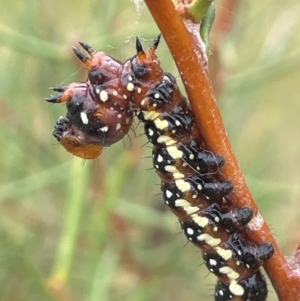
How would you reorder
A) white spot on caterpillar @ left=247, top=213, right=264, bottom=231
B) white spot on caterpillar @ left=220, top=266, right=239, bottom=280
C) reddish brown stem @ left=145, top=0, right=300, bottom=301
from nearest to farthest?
reddish brown stem @ left=145, top=0, right=300, bottom=301
white spot on caterpillar @ left=247, top=213, right=264, bottom=231
white spot on caterpillar @ left=220, top=266, right=239, bottom=280

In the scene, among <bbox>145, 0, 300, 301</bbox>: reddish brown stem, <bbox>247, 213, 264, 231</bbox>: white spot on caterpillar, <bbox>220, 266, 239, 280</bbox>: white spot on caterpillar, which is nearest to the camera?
<bbox>145, 0, 300, 301</bbox>: reddish brown stem

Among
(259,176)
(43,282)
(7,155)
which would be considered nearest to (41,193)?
(7,155)

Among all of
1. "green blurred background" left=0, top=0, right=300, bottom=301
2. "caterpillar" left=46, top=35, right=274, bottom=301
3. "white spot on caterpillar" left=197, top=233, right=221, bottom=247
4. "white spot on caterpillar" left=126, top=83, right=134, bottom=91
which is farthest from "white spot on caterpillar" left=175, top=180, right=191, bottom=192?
"green blurred background" left=0, top=0, right=300, bottom=301

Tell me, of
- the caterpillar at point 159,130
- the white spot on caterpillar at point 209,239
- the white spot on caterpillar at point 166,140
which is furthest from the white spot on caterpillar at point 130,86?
the white spot on caterpillar at point 209,239

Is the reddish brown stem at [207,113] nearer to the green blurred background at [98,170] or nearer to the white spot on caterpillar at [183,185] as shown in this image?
the white spot on caterpillar at [183,185]

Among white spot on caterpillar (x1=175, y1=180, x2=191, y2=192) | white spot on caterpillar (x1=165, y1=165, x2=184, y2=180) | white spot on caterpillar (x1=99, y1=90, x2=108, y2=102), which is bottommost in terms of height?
white spot on caterpillar (x1=175, y1=180, x2=191, y2=192)

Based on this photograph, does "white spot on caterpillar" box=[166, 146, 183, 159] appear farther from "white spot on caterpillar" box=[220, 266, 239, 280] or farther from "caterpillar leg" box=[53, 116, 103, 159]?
"white spot on caterpillar" box=[220, 266, 239, 280]

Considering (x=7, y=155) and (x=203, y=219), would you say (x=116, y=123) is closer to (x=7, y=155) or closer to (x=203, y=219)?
(x=203, y=219)
